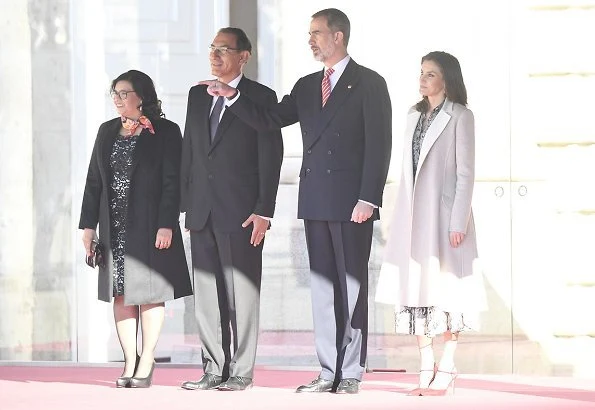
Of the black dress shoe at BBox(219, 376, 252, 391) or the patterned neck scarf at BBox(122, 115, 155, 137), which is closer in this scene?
the black dress shoe at BBox(219, 376, 252, 391)

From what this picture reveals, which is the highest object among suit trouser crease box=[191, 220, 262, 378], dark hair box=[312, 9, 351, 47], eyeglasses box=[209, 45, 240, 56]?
dark hair box=[312, 9, 351, 47]

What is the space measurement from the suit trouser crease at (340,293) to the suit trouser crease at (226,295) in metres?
0.30

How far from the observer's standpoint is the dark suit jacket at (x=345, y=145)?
271 inches

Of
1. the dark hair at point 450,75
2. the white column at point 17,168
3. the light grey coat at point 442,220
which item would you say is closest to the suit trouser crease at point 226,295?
the light grey coat at point 442,220

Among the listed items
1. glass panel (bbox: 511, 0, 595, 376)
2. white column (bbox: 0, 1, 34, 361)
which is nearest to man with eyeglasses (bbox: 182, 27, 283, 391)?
glass panel (bbox: 511, 0, 595, 376)

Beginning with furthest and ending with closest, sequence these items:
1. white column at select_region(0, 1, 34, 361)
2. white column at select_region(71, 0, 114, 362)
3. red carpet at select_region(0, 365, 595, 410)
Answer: white column at select_region(0, 1, 34, 361) → white column at select_region(71, 0, 114, 362) → red carpet at select_region(0, 365, 595, 410)

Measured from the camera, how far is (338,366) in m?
7.01

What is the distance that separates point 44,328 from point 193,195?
2176 mm

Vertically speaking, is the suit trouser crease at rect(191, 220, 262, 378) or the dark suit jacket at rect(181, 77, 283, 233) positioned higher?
the dark suit jacket at rect(181, 77, 283, 233)

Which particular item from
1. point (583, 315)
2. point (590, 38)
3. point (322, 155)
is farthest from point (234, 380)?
point (590, 38)

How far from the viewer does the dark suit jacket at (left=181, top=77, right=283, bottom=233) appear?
23.3 ft

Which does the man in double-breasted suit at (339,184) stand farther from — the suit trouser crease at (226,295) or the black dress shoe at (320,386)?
the suit trouser crease at (226,295)

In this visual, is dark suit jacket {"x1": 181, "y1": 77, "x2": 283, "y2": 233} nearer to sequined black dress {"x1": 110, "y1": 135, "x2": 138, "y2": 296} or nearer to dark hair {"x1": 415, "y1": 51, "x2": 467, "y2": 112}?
sequined black dress {"x1": 110, "y1": 135, "x2": 138, "y2": 296}

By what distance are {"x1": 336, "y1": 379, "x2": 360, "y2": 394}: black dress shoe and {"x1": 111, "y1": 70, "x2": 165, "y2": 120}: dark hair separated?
152 centimetres
